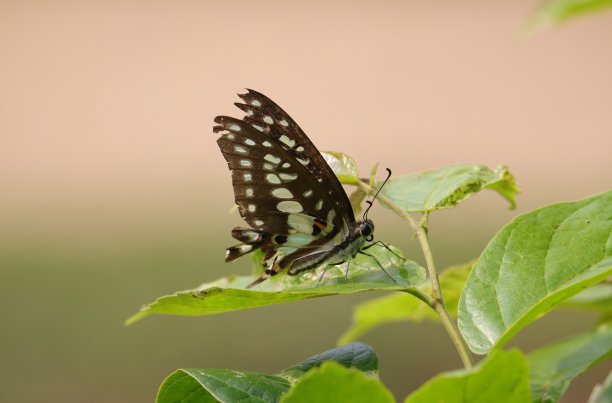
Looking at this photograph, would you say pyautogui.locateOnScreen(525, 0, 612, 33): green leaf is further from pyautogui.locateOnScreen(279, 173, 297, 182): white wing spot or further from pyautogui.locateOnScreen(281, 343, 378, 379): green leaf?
pyautogui.locateOnScreen(279, 173, 297, 182): white wing spot

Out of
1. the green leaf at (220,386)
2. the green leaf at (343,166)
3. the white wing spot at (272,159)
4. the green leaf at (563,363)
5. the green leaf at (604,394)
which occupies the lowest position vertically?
the green leaf at (563,363)

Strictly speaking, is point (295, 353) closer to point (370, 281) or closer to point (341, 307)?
point (341, 307)

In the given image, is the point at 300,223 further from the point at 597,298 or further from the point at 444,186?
the point at 597,298

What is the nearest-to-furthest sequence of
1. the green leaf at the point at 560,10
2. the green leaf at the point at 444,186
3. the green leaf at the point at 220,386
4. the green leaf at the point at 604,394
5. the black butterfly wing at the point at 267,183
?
the green leaf at the point at 604,394 → the green leaf at the point at 560,10 → the green leaf at the point at 220,386 → the green leaf at the point at 444,186 → the black butterfly wing at the point at 267,183

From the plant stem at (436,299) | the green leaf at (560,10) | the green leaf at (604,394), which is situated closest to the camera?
the green leaf at (604,394)

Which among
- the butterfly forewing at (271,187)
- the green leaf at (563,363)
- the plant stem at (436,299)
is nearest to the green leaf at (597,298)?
the green leaf at (563,363)

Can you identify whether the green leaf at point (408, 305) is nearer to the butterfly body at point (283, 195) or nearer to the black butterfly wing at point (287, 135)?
the butterfly body at point (283, 195)

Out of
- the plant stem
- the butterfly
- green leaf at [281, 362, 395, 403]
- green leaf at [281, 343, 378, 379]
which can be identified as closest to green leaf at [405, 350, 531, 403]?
green leaf at [281, 362, 395, 403]
